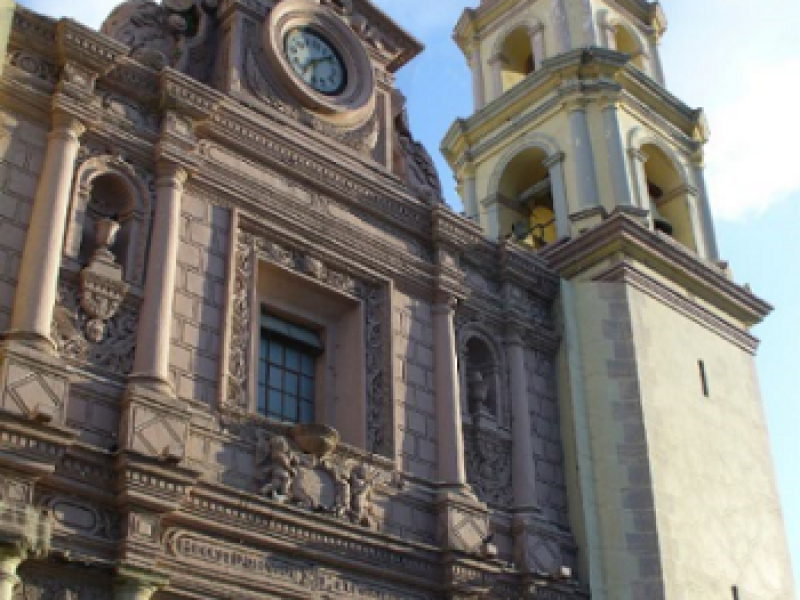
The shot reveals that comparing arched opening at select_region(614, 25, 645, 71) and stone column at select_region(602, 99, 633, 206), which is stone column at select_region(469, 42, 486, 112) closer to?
arched opening at select_region(614, 25, 645, 71)

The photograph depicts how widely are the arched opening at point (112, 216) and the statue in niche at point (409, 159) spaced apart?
15.2 ft

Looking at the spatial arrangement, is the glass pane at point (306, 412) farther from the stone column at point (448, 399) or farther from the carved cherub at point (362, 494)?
the stone column at point (448, 399)

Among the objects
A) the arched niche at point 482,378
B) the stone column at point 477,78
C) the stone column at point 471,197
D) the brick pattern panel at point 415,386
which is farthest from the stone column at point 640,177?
the brick pattern panel at point 415,386

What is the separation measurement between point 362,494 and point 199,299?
2.63m

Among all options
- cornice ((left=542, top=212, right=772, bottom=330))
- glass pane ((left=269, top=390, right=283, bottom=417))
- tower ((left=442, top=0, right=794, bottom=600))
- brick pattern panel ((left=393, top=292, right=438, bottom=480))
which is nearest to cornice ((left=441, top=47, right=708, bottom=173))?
tower ((left=442, top=0, right=794, bottom=600))

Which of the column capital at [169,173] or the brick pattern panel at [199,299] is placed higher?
the column capital at [169,173]

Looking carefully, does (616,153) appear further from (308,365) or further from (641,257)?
(308,365)

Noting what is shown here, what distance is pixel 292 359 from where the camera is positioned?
44.0 ft

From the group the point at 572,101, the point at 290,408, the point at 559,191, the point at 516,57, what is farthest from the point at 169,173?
the point at 516,57

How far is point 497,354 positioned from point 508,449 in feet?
4.52

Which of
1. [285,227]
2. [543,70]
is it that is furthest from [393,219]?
[543,70]

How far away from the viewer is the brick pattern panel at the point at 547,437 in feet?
47.2

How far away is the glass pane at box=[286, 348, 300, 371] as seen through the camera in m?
13.3

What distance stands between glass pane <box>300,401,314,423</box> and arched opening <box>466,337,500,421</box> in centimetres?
219
